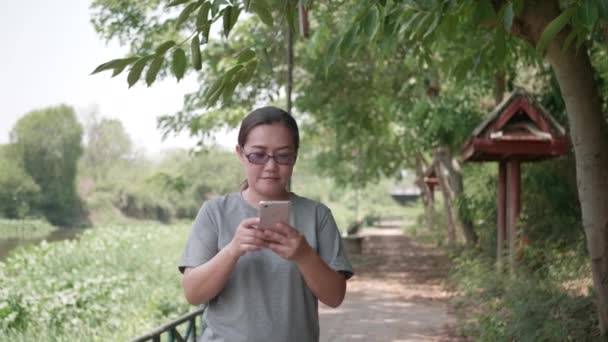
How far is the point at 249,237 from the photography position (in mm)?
2248

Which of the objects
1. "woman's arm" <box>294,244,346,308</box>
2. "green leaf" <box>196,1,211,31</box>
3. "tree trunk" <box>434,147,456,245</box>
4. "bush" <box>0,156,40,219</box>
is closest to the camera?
"woman's arm" <box>294,244,346,308</box>

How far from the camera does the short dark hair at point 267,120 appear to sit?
2.56 metres

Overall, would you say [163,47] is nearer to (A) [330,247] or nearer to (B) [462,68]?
(A) [330,247]

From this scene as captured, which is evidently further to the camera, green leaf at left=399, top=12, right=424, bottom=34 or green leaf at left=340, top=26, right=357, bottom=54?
green leaf at left=399, top=12, right=424, bottom=34

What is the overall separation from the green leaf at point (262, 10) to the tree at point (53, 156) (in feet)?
33.5

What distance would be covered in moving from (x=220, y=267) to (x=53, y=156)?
12.8 meters

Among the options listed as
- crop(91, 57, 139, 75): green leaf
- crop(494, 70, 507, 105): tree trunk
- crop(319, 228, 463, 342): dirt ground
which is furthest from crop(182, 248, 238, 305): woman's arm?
crop(494, 70, 507, 105): tree trunk

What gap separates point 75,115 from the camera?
60.3ft

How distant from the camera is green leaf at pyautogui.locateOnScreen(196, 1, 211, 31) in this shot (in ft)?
10.0

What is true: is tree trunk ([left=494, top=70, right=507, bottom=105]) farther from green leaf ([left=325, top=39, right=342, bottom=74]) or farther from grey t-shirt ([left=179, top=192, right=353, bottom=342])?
grey t-shirt ([left=179, top=192, right=353, bottom=342])

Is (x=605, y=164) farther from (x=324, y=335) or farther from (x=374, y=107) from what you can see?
(x=374, y=107)

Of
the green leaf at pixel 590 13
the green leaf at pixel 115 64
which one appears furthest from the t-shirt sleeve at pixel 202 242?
the green leaf at pixel 590 13

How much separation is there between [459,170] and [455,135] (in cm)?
434

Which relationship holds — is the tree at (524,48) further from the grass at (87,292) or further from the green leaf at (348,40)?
the grass at (87,292)
